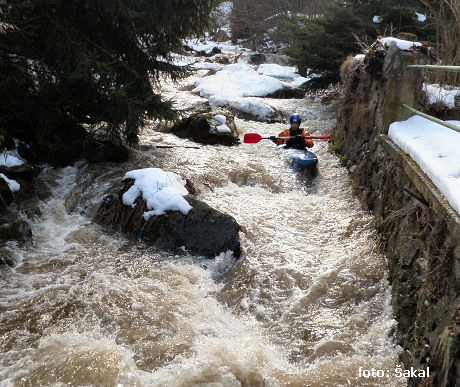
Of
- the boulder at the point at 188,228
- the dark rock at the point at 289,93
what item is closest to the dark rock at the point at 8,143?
the boulder at the point at 188,228

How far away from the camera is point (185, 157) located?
7723mm

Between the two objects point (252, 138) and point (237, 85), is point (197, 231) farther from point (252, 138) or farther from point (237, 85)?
point (237, 85)

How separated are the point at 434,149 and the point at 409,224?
29.4 inches

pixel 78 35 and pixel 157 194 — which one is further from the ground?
pixel 78 35

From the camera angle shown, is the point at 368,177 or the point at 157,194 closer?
the point at 157,194

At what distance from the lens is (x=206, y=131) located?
8.92 m

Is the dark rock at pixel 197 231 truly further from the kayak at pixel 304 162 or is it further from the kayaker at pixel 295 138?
the kayaker at pixel 295 138

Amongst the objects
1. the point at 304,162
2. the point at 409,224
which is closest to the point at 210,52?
the point at 304,162

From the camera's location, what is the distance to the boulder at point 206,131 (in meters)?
8.91

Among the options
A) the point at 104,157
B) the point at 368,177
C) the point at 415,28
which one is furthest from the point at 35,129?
the point at 415,28

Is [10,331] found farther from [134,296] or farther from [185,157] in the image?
[185,157]

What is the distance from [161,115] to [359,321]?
4797 millimetres

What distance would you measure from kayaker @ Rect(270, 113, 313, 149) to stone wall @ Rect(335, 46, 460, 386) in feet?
4.02

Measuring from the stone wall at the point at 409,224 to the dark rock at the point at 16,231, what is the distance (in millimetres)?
4292
